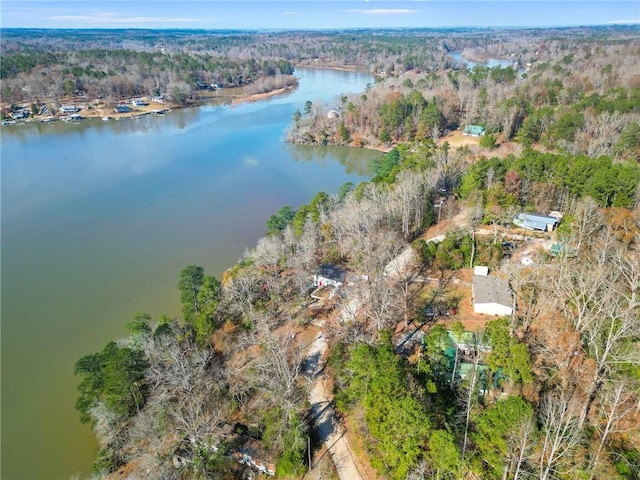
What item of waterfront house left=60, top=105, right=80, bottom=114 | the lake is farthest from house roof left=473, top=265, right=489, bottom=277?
waterfront house left=60, top=105, right=80, bottom=114

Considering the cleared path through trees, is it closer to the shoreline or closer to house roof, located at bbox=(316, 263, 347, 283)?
house roof, located at bbox=(316, 263, 347, 283)

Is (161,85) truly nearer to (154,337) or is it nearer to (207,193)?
(207,193)

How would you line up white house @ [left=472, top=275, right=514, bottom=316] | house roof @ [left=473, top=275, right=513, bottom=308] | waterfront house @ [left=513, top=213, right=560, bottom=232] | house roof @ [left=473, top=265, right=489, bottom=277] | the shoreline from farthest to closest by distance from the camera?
1. the shoreline
2. waterfront house @ [left=513, top=213, right=560, bottom=232]
3. house roof @ [left=473, top=265, right=489, bottom=277]
4. house roof @ [left=473, top=275, right=513, bottom=308]
5. white house @ [left=472, top=275, right=514, bottom=316]

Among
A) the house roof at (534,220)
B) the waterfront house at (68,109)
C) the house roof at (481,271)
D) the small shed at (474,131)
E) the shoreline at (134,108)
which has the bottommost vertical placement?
the house roof at (481,271)

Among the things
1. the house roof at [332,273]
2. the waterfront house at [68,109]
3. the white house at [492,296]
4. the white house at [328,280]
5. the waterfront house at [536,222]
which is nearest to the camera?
the white house at [492,296]

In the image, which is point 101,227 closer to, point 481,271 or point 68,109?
point 481,271

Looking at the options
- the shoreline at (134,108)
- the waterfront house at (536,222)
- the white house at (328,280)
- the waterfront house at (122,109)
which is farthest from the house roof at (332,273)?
the waterfront house at (122,109)

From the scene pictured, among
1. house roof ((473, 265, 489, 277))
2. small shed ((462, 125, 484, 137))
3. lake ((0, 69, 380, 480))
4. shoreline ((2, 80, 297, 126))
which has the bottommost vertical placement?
lake ((0, 69, 380, 480))

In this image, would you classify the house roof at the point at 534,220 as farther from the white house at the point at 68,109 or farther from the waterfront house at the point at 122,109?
the white house at the point at 68,109
